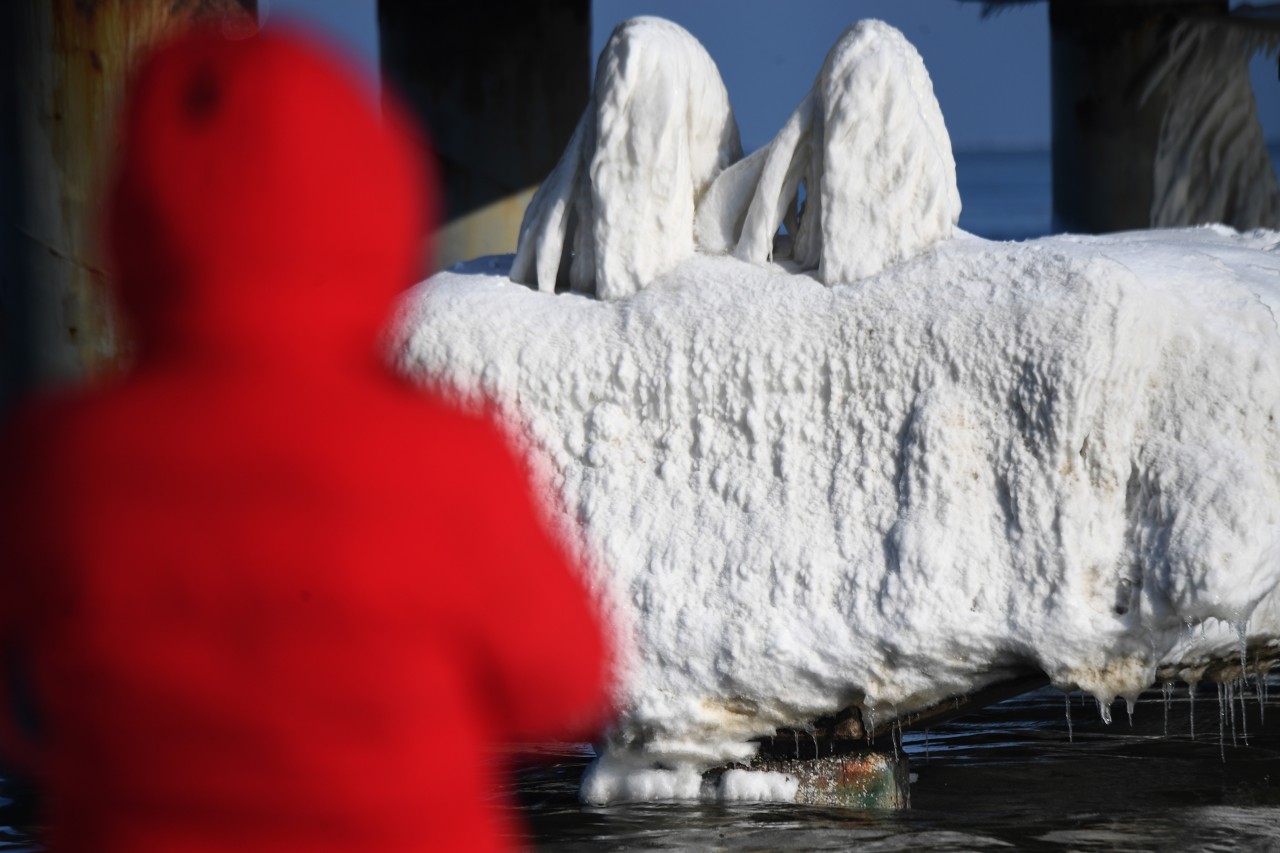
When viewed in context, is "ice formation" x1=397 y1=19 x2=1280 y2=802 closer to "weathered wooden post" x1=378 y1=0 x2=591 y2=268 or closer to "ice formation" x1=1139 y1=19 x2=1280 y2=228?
"ice formation" x1=1139 y1=19 x2=1280 y2=228

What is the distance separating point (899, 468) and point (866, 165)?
0.86m

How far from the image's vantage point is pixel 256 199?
1457 mm

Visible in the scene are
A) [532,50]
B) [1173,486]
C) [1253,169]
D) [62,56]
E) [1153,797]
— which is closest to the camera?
[1173,486]

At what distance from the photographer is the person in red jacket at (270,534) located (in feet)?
4.83

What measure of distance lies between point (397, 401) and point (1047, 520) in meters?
3.08

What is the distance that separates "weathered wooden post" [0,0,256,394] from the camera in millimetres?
5734

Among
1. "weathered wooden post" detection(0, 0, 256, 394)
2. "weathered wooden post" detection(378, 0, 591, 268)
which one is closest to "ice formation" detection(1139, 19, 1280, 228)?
"weathered wooden post" detection(0, 0, 256, 394)

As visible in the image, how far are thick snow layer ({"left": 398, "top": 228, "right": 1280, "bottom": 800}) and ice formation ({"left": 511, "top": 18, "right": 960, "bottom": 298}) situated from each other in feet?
0.36

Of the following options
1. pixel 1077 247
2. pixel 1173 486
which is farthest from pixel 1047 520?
pixel 1077 247

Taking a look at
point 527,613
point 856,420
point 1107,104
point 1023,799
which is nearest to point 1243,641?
point 1023,799

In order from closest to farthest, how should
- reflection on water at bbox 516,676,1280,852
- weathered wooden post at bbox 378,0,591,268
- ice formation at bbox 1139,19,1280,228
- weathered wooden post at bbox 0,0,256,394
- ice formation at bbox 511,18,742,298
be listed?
reflection on water at bbox 516,676,1280,852 → ice formation at bbox 511,18,742,298 → weathered wooden post at bbox 0,0,256,394 → ice formation at bbox 1139,19,1280,228 → weathered wooden post at bbox 378,0,591,268

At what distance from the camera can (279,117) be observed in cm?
146

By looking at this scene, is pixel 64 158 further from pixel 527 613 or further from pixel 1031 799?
pixel 527 613

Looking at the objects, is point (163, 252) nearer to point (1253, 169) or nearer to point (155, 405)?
point (155, 405)
